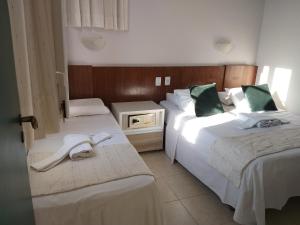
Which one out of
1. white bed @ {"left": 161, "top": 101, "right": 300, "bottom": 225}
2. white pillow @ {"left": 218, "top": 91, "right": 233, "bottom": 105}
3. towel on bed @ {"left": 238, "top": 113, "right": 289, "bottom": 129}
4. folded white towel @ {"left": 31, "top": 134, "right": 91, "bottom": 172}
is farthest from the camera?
white pillow @ {"left": 218, "top": 91, "right": 233, "bottom": 105}

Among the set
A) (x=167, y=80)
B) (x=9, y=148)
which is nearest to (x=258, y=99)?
(x=167, y=80)

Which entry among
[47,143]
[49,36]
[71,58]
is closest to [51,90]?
[49,36]

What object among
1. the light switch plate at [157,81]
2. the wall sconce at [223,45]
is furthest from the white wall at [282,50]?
the light switch plate at [157,81]

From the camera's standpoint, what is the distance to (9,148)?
0.91m

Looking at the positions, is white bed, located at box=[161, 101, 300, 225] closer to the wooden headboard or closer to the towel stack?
the wooden headboard

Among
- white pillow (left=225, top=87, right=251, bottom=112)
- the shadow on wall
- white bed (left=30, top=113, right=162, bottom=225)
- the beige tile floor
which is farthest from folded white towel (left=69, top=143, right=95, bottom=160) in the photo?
the shadow on wall

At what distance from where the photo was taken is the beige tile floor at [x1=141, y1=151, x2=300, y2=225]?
1985 millimetres

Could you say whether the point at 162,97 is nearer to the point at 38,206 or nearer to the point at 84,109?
the point at 84,109

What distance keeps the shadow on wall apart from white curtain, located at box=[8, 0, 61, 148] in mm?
3074

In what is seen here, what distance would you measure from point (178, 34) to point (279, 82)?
5.40ft

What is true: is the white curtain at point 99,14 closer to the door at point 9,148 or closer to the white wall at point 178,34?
the white wall at point 178,34

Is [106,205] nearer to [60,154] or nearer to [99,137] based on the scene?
[60,154]

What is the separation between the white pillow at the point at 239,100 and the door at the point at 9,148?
2.66m

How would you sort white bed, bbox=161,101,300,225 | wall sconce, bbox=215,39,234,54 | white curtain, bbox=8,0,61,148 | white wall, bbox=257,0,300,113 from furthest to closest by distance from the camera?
wall sconce, bbox=215,39,234,54 → white wall, bbox=257,0,300,113 → white bed, bbox=161,101,300,225 → white curtain, bbox=8,0,61,148
